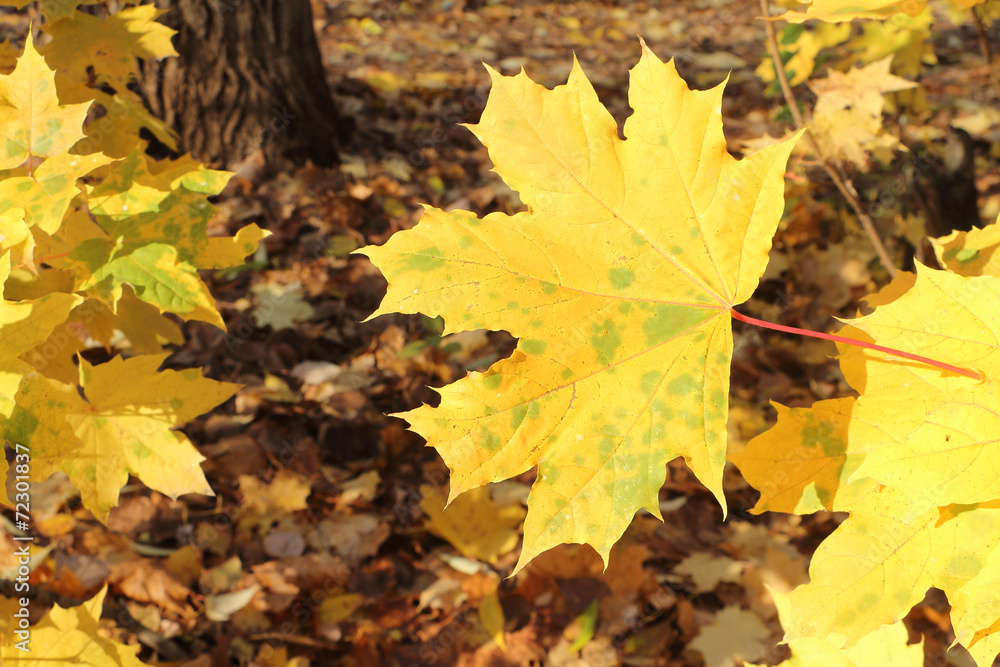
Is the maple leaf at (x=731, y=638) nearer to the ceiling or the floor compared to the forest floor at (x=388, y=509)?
nearer to the floor

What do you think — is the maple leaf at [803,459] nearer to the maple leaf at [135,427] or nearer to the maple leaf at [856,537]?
the maple leaf at [856,537]

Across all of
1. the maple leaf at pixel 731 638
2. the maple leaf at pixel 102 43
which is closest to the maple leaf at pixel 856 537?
the maple leaf at pixel 731 638

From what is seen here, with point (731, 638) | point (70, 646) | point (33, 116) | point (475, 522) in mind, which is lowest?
point (731, 638)

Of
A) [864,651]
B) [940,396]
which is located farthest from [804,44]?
[864,651]

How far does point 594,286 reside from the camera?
1.07 metres

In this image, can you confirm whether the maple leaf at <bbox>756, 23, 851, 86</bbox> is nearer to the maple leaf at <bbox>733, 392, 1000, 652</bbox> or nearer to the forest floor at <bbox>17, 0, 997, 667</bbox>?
the forest floor at <bbox>17, 0, 997, 667</bbox>

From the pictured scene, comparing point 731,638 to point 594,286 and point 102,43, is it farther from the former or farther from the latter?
point 102,43

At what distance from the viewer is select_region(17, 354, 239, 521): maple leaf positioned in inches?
55.3

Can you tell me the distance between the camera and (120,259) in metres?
1.34

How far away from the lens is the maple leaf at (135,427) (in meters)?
1.41

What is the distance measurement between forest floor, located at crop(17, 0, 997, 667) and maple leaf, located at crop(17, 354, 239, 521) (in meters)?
0.79

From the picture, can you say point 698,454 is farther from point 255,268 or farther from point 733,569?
point 255,268

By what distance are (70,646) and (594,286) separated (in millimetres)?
1199

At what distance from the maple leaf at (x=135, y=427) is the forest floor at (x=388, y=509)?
2.60 ft
